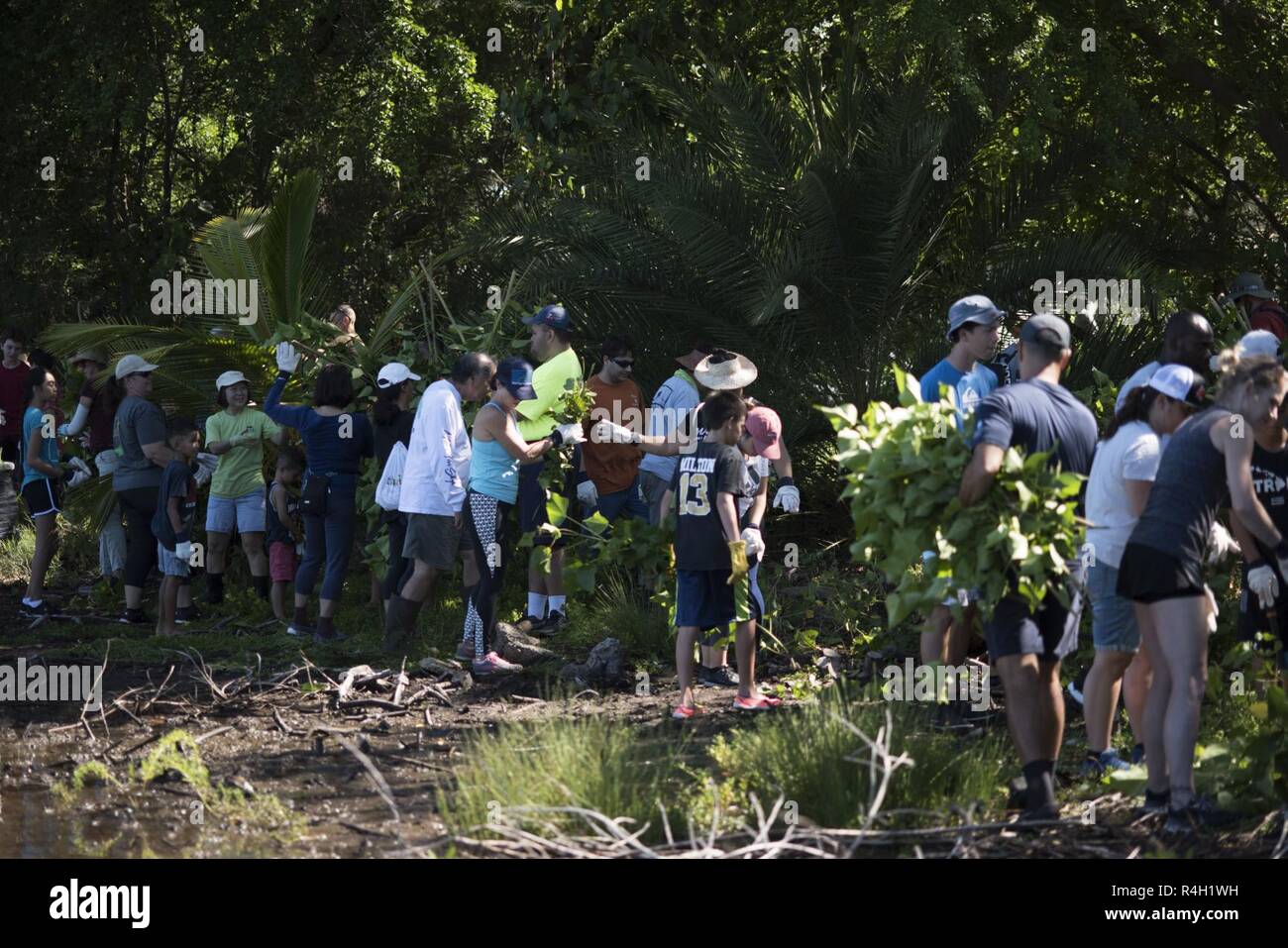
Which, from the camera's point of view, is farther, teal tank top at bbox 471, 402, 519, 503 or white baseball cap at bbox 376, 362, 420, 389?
white baseball cap at bbox 376, 362, 420, 389

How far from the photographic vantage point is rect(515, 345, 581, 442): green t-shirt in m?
9.67

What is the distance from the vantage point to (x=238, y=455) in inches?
430

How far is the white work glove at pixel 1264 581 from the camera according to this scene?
21.1 feet

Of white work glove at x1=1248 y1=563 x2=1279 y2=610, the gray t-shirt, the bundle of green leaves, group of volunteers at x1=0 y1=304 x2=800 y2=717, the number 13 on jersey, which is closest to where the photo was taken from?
the bundle of green leaves

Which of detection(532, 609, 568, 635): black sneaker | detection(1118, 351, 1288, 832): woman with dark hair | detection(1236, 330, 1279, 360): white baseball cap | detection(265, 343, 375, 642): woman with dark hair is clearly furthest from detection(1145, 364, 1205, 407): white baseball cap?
detection(265, 343, 375, 642): woman with dark hair

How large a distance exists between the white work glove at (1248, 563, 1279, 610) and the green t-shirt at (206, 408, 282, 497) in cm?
665

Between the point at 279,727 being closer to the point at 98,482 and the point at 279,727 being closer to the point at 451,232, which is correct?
the point at 98,482

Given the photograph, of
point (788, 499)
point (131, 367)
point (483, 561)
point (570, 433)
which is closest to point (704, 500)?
point (788, 499)

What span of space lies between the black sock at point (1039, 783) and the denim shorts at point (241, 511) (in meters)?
6.53

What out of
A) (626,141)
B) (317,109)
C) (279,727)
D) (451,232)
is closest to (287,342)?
(626,141)

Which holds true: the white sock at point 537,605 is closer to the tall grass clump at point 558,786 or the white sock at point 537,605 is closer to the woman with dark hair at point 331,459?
the woman with dark hair at point 331,459

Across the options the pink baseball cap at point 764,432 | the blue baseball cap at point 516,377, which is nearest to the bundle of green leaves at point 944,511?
the pink baseball cap at point 764,432

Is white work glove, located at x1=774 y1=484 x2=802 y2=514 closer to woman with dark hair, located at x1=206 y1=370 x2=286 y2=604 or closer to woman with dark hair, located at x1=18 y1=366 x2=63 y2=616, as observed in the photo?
woman with dark hair, located at x1=206 y1=370 x2=286 y2=604
